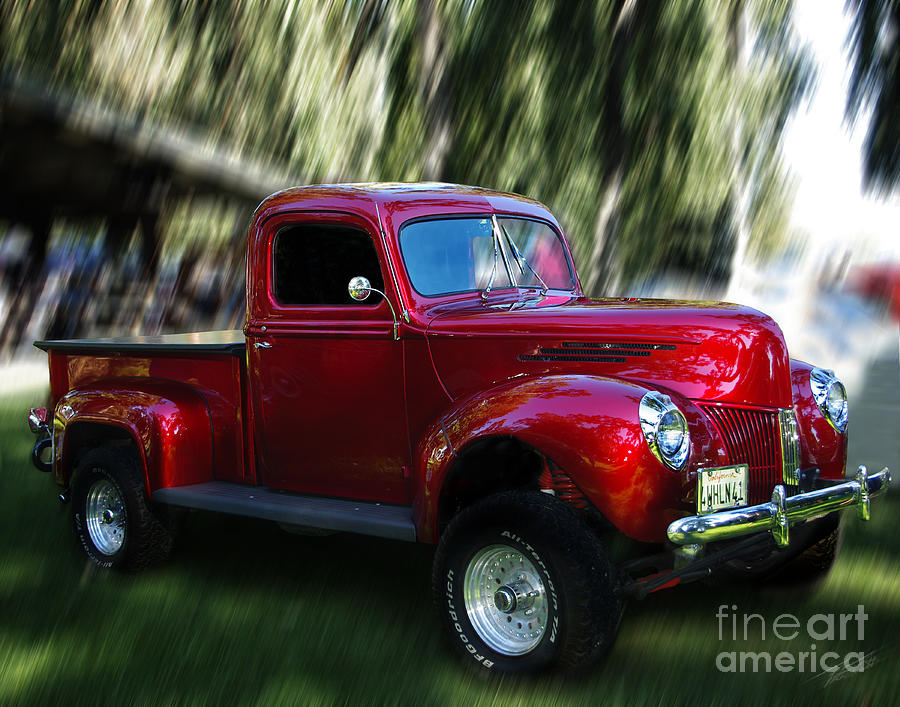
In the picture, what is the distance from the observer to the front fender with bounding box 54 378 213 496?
5379 millimetres

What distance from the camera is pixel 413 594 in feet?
17.0

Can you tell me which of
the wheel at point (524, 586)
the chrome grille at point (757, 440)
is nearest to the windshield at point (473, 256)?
the wheel at point (524, 586)

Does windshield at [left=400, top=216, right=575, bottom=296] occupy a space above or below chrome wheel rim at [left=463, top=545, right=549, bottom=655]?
above

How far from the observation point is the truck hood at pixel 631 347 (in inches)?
165

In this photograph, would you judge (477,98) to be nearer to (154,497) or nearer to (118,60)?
(118,60)

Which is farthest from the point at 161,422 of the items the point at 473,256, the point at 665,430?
the point at 665,430

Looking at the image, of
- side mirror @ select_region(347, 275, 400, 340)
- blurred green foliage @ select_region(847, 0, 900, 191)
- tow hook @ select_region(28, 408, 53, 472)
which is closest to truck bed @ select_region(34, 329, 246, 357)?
tow hook @ select_region(28, 408, 53, 472)

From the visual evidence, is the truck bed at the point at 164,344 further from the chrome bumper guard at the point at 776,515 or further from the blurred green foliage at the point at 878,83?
the blurred green foliage at the point at 878,83

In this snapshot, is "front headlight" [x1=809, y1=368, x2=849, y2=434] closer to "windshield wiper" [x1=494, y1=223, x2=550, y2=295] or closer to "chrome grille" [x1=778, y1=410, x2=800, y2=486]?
"chrome grille" [x1=778, y1=410, x2=800, y2=486]

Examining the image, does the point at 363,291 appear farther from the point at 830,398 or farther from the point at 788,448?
the point at 830,398

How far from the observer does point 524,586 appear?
400cm

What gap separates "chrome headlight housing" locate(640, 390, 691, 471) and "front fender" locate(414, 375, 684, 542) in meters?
0.03

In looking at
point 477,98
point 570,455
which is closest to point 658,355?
point 570,455

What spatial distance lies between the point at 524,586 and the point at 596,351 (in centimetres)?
103
